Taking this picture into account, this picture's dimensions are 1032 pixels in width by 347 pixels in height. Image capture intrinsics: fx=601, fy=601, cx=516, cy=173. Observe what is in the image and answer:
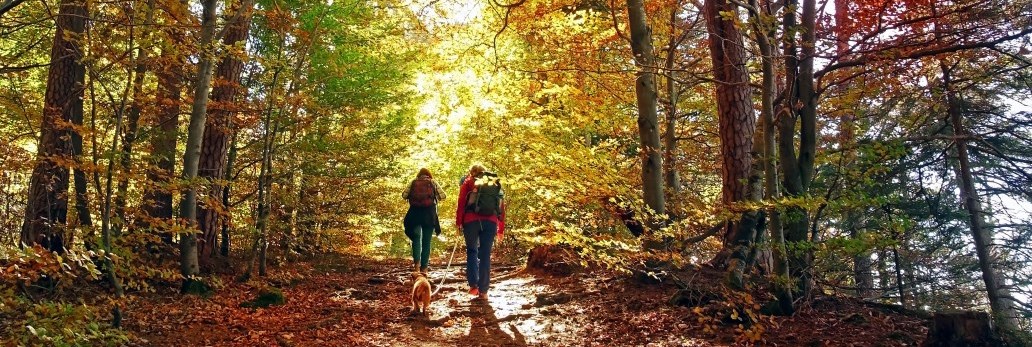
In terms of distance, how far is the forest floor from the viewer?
548cm

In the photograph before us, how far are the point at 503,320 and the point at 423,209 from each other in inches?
124

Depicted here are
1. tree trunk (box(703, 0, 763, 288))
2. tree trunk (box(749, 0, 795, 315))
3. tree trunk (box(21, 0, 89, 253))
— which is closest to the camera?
tree trunk (box(749, 0, 795, 315))

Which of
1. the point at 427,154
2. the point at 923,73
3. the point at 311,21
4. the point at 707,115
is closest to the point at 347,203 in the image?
the point at 427,154

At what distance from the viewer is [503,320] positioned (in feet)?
22.9

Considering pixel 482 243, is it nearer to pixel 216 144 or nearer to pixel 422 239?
pixel 422 239

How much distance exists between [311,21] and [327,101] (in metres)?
2.37

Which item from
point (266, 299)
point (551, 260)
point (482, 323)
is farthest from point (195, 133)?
point (551, 260)

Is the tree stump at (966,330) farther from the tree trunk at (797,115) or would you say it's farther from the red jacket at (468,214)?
the red jacket at (468,214)

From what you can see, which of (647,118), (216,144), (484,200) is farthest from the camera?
(216,144)

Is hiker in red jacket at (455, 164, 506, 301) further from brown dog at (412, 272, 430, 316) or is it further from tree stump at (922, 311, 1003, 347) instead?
tree stump at (922, 311, 1003, 347)

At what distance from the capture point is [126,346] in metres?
5.14

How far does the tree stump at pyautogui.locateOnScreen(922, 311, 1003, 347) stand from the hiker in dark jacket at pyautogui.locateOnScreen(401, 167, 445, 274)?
657cm

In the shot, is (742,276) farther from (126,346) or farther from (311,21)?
(311,21)

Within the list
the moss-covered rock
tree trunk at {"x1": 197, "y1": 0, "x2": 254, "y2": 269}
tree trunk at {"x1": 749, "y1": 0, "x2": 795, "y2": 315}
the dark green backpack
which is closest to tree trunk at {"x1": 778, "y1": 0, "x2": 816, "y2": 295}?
tree trunk at {"x1": 749, "y1": 0, "x2": 795, "y2": 315}
